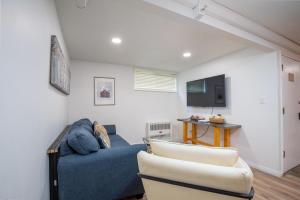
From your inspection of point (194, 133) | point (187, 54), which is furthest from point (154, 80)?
point (194, 133)

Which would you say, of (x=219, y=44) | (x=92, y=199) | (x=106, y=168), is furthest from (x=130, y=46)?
(x=92, y=199)

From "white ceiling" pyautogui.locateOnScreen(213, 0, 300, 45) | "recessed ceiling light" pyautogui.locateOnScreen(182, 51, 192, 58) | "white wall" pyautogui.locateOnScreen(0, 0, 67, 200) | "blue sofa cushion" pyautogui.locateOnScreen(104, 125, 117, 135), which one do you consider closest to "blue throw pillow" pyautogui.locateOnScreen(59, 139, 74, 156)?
"white wall" pyautogui.locateOnScreen(0, 0, 67, 200)

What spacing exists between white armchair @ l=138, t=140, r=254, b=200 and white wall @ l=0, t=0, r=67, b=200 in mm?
714

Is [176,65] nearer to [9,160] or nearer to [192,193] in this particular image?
[192,193]

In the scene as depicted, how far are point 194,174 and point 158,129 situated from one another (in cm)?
328

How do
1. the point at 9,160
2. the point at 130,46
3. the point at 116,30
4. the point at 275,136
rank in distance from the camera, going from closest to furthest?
the point at 9,160 < the point at 116,30 < the point at 275,136 < the point at 130,46

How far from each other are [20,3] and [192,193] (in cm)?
152

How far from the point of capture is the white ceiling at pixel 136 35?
1.57 m

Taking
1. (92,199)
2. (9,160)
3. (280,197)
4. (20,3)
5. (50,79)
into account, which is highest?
(20,3)

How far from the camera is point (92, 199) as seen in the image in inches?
57.1

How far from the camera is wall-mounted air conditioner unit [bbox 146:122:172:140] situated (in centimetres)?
402

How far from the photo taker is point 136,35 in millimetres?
Answer: 2215

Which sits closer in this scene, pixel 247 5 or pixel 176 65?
pixel 247 5

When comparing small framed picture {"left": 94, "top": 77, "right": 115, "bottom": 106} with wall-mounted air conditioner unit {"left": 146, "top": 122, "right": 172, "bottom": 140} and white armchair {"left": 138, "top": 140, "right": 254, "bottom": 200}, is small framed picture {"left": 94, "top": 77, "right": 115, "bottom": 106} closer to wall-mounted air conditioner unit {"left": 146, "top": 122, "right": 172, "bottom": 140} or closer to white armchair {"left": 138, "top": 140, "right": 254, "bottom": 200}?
wall-mounted air conditioner unit {"left": 146, "top": 122, "right": 172, "bottom": 140}
